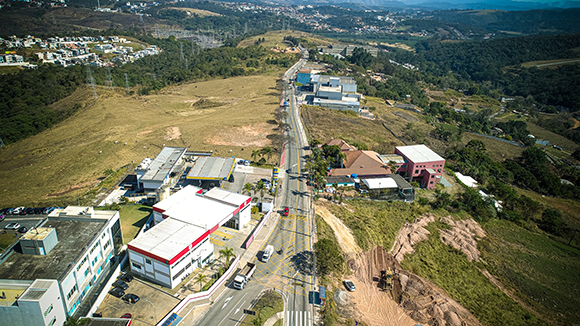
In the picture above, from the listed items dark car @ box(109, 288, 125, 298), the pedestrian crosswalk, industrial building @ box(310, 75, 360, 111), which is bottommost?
the pedestrian crosswalk

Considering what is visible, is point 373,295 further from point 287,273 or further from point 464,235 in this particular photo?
point 464,235

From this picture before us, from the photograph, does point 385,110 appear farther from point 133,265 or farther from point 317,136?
point 133,265

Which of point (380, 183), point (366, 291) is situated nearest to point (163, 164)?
point (380, 183)

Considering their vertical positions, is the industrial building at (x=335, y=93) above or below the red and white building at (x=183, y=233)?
above

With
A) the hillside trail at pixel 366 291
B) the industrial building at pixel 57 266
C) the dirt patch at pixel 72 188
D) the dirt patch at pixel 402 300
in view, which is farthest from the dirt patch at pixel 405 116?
the industrial building at pixel 57 266

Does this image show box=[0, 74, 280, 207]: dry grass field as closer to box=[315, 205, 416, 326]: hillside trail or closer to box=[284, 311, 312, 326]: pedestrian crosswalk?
box=[315, 205, 416, 326]: hillside trail

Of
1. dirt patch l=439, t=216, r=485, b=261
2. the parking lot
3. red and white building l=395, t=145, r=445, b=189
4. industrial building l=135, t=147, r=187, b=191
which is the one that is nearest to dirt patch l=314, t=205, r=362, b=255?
dirt patch l=439, t=216, r=485, b=261

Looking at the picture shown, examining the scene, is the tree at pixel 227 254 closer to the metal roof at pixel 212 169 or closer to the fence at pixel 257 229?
the fence at pixel 257 229
